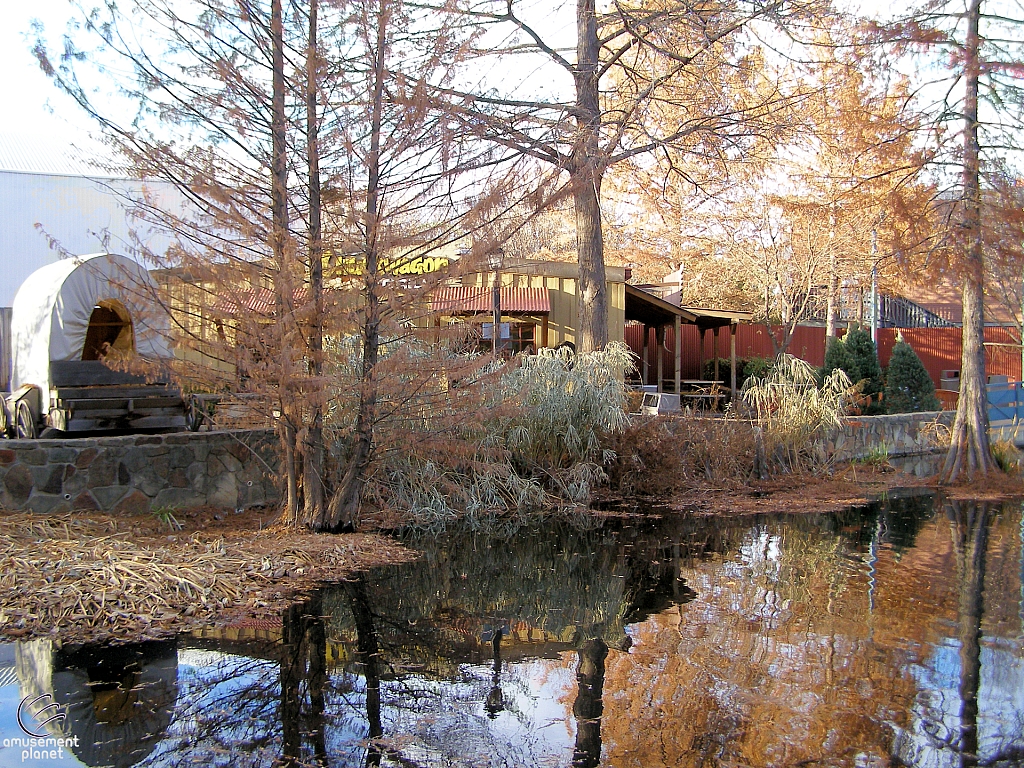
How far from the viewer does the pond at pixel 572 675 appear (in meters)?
3.83

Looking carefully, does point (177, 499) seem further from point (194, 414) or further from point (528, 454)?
point (528, 454)

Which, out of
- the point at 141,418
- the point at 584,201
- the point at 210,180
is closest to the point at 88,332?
the point at 141,418

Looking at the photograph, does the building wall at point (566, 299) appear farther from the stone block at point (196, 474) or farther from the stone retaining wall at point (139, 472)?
the stone block at point (196, 474)

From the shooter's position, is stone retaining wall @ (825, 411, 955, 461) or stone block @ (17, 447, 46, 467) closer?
stone block @ (17, 447, 46, 467)

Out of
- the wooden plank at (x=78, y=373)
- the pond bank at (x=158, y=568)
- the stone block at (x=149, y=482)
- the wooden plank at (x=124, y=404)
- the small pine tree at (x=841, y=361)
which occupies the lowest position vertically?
the pond bank at (x=158, y=568)

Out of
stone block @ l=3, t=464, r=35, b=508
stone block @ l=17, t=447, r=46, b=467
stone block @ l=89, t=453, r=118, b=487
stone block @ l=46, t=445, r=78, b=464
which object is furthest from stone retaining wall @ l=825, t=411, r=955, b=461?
stone block @ l=3, t=464, r=35, b=508

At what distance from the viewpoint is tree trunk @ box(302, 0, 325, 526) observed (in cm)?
748

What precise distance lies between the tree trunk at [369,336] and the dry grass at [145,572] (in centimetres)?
49

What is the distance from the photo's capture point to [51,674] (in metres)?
4.61

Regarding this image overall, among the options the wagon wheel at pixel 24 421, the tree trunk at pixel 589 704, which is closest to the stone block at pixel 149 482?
the wagon wheel at pixel 24 421

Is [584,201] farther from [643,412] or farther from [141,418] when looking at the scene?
[141,418]

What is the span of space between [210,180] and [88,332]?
5663 mm

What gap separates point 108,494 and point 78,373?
2079mm

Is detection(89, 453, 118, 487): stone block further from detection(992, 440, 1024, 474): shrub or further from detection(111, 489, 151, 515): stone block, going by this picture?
detection(992, 440, 1024, 474): shrub
